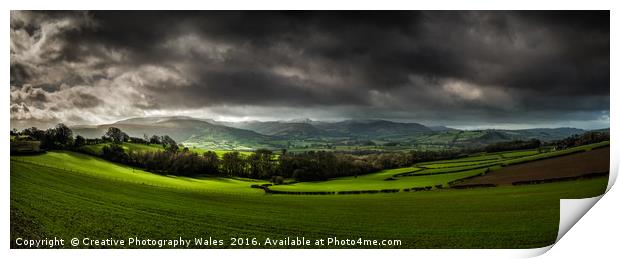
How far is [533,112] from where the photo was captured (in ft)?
38.9

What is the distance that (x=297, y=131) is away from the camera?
39.6 ft

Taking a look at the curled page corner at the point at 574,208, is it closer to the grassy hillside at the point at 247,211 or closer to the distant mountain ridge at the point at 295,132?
the grassy hillside at the point at 247,211

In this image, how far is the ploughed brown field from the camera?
11.0m

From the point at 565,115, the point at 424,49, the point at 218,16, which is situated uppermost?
the point at 218,16

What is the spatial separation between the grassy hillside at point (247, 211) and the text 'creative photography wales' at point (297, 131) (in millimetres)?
46

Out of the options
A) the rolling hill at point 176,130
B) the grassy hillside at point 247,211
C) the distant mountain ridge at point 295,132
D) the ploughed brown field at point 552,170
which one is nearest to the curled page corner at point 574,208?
the grassy hillside at point 247,211

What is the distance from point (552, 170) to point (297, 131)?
7657 mm

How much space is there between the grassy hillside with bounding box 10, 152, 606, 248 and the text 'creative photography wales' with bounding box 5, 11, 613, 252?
0.15 ft

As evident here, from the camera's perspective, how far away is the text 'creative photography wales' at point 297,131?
34.4 feet

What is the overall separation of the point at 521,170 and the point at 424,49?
4834mm

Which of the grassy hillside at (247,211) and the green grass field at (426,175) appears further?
the green grass field at (426,175)

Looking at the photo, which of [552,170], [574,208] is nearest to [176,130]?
[552,170]
